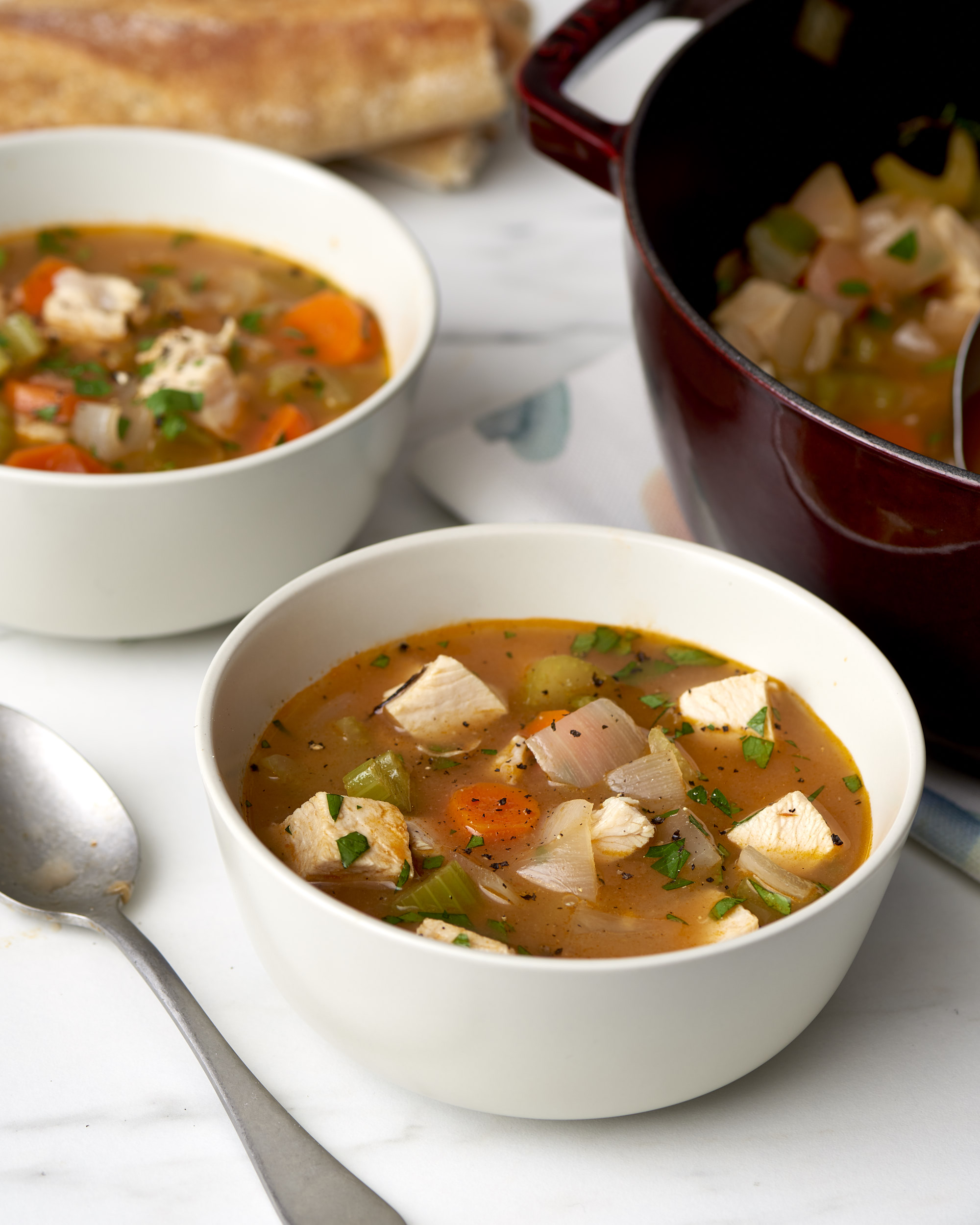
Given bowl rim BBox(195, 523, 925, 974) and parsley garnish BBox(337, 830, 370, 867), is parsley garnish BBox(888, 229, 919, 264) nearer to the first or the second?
bowl rim BBox(195, 523, 925, 974)

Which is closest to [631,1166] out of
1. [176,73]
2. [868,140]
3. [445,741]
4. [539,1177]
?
[539,1177]

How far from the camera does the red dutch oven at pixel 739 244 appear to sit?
1601 mm

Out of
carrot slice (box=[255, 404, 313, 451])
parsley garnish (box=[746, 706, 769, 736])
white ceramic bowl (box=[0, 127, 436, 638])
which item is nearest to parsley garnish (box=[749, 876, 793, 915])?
parsley garnish (box=[746, 706, 769, 736])

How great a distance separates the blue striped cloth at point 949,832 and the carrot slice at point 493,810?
536 mm

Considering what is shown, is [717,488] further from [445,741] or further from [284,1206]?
[284,1206]

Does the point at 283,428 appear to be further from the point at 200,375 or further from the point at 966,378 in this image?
the point at 966,378

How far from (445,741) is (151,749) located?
0.52 metres

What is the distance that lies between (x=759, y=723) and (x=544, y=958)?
0.53m

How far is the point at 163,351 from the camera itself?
2.25 m

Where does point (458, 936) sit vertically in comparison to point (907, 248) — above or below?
below

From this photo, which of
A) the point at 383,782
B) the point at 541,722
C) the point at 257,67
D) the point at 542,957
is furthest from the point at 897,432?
the point at 257,67

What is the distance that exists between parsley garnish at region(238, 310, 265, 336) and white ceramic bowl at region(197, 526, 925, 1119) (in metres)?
0.80

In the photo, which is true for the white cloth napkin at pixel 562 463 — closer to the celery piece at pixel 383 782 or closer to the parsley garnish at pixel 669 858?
the celery piece at pixel 383 782

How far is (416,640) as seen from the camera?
183cm
